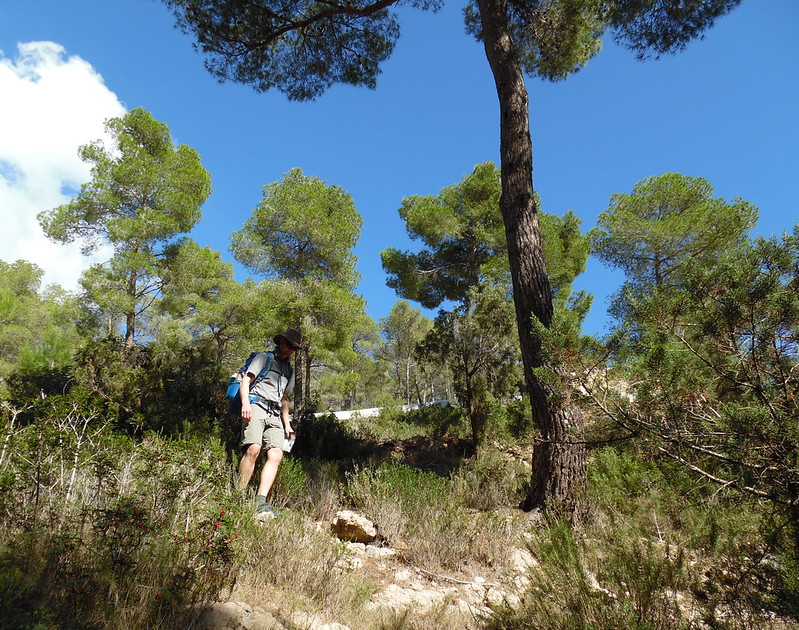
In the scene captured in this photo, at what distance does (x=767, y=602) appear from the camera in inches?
54.7

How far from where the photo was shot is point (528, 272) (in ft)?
12.7

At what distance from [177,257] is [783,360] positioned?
520 inches

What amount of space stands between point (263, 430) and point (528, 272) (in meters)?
2.89

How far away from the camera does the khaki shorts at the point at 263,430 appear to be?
3.34 metres

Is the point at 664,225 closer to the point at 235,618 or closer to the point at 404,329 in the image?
the point at 235,618

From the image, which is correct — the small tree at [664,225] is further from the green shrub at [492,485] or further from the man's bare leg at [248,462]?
the man's bare leg at [248,462]

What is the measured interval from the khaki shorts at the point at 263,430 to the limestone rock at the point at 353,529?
842 mm

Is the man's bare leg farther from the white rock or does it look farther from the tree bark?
the tree bark

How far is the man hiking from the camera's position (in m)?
3.25

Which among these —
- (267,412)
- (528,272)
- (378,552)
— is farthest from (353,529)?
(528,272)

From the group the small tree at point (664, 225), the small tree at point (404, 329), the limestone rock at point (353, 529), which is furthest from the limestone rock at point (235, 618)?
the small tree at point (404, 329)

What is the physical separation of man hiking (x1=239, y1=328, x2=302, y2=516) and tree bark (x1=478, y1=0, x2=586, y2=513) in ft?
7.40

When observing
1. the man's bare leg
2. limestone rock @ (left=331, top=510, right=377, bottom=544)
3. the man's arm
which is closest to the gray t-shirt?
the man's arm

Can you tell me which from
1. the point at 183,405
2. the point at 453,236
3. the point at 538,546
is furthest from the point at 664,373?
the point at 453,236
